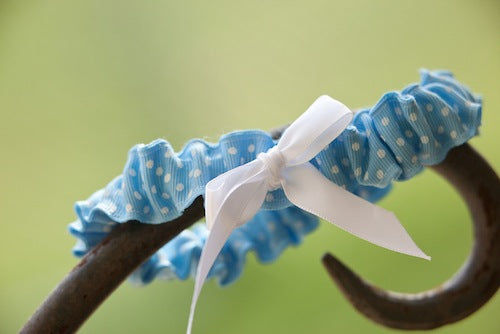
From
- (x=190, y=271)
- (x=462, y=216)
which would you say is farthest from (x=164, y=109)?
(x=462, y=216)

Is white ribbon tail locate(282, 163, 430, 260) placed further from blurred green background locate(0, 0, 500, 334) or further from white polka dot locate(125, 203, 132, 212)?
blurred green background locate(0, 0, 500, 334)

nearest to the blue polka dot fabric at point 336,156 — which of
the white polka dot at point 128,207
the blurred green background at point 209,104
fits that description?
the white polka dot at point 128,207

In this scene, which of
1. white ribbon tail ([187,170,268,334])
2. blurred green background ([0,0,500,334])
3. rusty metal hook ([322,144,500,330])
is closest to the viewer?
white ribbon tail ([187,170,268,334])

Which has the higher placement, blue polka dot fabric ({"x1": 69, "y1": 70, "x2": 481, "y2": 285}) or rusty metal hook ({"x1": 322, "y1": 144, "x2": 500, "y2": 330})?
blue polka dot fabric ({"x1": 69, "y1": 70, "x2": 481, "y2": 285})

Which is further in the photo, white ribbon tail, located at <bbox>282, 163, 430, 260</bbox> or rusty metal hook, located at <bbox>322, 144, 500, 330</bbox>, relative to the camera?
rusty metal hook, located at <bbox>322, 144, 500, 330</bbox>

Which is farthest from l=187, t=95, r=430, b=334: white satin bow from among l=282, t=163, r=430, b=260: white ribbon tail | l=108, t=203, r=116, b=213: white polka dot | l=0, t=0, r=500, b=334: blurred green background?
l=0, t=0, r=500, b=334: blurred green background

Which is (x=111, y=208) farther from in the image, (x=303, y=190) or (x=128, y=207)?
(x=303, y=190)

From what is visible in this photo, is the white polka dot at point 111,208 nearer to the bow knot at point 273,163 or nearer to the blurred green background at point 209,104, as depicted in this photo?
the bow knot at point 273,163
